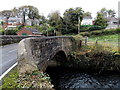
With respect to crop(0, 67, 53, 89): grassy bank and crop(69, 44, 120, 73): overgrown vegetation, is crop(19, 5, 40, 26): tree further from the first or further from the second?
crop(0, 67, 53, 89): grassy bank

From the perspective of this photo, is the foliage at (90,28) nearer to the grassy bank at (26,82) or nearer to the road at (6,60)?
the road at (6,60)

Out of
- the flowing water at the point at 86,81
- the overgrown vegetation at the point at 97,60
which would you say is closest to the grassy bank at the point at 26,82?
the flowing water at the point at 86,81

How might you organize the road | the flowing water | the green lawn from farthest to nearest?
the green lawn
the flowing water
the road

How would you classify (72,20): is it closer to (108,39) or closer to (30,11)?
(108,39)

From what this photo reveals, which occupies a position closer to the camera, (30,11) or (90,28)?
(90,28)

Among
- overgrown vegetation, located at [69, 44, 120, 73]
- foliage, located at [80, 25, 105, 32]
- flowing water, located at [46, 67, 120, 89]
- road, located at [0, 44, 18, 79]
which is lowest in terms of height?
flowing water, located at [46, 67, 120, 89]

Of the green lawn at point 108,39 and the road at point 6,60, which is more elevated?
the green lawn at point 108,39

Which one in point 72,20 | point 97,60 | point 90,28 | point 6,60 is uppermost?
point 72,20

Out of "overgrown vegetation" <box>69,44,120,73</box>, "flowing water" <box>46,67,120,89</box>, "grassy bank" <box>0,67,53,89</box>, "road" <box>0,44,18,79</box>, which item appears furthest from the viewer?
"overgrown vegetation" <box>69,44,120,73</box>

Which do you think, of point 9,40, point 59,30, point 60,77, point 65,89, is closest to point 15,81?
point 65,89

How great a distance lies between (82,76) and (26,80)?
37.4 feet

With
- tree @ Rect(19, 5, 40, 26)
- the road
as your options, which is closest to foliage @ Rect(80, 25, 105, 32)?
tree @ Rect(19, 5, 40, 26)

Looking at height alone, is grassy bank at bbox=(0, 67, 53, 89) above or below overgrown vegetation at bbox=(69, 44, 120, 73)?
above

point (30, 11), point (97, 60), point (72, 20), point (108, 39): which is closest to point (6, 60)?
point (97, 60)
